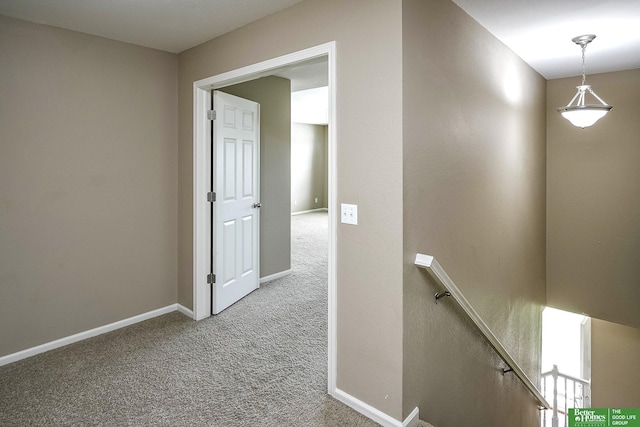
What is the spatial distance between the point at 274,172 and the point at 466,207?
8.28ft

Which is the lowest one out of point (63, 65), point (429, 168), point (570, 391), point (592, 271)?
point (570, 391)

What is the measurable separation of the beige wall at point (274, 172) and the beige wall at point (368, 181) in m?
2.04

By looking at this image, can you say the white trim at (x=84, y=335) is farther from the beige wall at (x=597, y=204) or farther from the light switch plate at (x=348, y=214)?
the beige wall at (x=597, y=204)

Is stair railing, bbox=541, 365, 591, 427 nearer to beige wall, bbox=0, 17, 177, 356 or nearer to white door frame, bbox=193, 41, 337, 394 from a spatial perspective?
white door frame, bbox=193, 41, 337, 394

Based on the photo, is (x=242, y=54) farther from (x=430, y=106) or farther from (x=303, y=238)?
(x=303, y=238)

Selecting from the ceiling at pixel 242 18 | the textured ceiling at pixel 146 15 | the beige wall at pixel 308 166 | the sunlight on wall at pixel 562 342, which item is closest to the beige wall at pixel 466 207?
the ceiling at pixel 242 18

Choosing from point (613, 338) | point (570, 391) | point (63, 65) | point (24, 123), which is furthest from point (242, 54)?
point (570, 391)

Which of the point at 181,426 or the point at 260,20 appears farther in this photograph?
the point at 260,20

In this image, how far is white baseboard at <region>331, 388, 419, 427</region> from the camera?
6.64 ft

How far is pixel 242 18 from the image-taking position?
2.61 m

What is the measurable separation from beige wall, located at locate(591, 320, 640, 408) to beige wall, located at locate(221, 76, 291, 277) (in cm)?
443

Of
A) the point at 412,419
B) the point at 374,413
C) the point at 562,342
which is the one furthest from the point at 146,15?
the point at 562,342

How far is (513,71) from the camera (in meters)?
3.44

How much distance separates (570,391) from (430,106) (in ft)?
19.4
